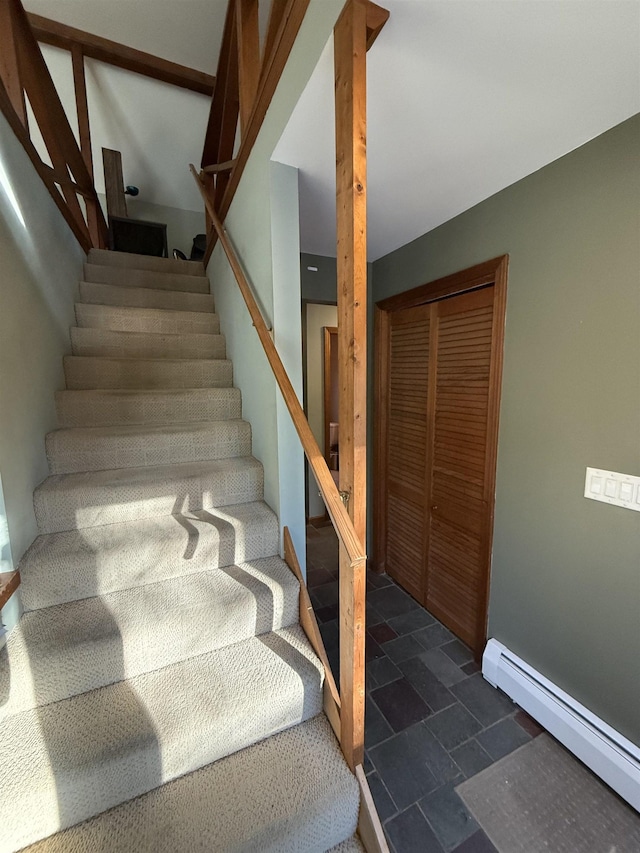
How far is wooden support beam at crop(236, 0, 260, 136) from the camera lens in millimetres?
1491

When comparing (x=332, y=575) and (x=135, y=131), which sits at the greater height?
(x=135, y=131)

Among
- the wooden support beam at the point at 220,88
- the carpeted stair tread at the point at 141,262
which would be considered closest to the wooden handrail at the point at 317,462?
the wooden support beam at the point at 220,88

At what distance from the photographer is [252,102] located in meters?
1.46

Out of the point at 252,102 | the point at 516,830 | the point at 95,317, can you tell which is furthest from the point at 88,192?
the point at 516,830

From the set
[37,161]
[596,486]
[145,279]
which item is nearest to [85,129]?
[145,279]

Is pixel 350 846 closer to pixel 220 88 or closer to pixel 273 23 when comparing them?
pixel 273 23

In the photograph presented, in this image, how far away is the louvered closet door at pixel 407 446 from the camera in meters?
2.19

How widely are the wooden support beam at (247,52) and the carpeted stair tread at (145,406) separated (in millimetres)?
1333

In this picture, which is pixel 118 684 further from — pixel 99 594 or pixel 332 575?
pixel 332 575

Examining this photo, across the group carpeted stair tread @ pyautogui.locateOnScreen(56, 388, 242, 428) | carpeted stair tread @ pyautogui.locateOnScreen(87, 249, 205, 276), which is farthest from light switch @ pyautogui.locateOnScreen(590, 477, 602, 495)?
carpeted stair tread @ pyautogui.locateOnScreen(87, 249, 205, 276)

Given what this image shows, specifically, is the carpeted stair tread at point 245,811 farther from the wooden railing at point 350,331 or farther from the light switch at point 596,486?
the light switch at point 596,486

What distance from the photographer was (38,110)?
1750 mm

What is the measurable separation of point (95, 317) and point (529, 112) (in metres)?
2.44

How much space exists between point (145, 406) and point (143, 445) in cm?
29
